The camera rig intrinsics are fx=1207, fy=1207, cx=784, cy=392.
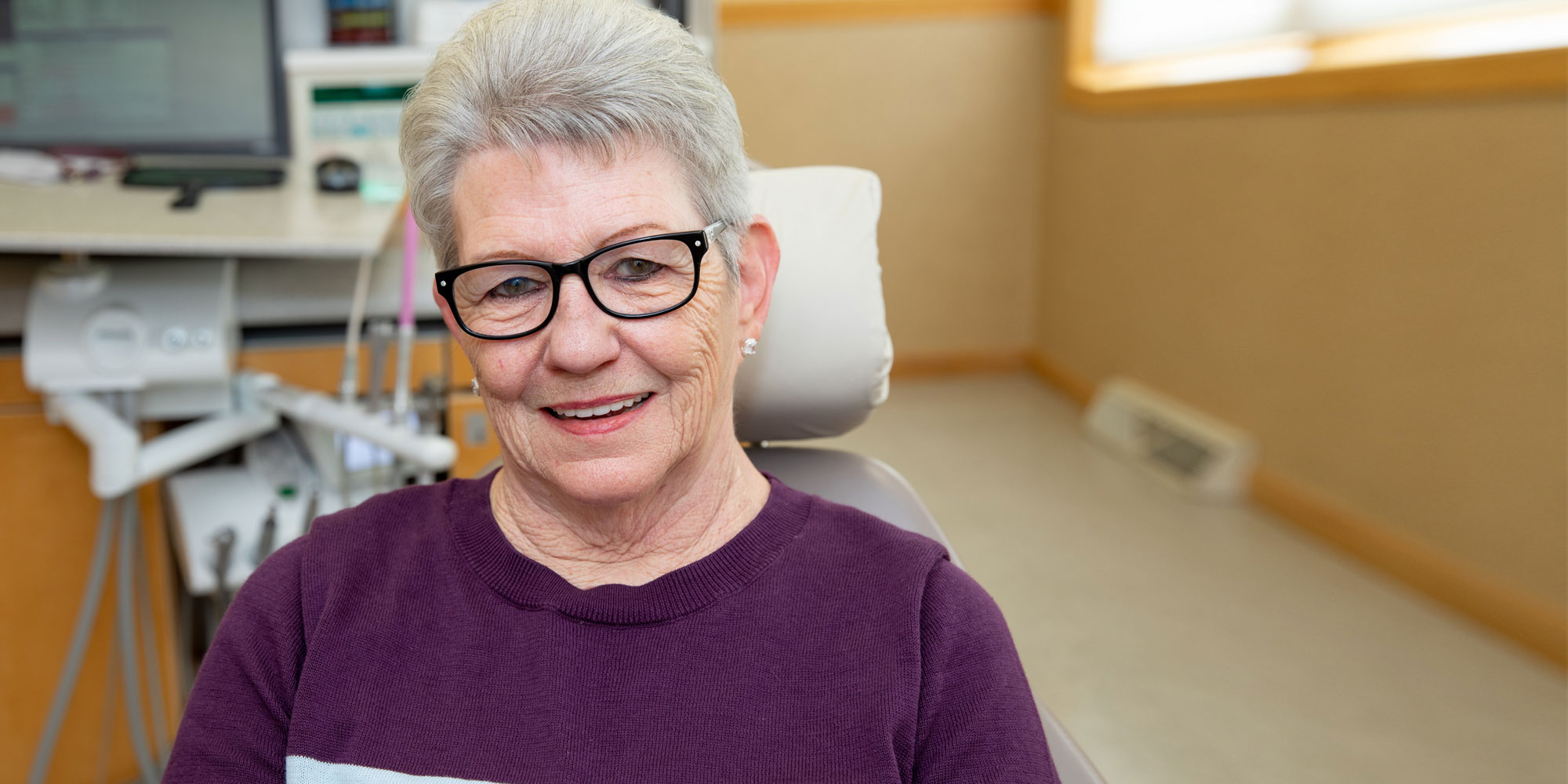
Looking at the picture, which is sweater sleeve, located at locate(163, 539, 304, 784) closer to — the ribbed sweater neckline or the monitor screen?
the ribbed sweater neckline

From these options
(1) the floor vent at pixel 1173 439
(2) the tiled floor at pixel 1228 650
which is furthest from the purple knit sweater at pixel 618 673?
(1) the floor vent at pixel 1173 439

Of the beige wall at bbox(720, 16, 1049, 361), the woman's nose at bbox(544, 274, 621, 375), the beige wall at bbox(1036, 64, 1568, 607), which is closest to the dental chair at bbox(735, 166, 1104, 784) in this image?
the woman's nose at bbox(544, 274, 621, 375)

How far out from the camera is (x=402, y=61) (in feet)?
6.37

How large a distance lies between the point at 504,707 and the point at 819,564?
0.24m

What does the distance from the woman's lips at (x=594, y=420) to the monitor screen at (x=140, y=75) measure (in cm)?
148

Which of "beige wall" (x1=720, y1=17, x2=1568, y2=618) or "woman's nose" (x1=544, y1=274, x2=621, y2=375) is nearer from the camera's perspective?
"woman's nose" (x1=544, y1=274, x2=621, y2=375)

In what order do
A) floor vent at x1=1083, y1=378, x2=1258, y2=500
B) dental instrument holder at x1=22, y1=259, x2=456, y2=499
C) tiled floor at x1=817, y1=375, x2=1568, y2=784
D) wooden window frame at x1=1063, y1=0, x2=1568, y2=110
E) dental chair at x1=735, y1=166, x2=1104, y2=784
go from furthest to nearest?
floor vent at x1=1083, y1=378, x2=1258, y2=500
wooden window frame at x1=1063, y1=0, x2=1568, y2=110
tiled floor at x1=817, y1=375, x2=1568, y2=784
dental instrument holder at x1=22, y1=259, x2=456, y2=499
dental chair at x1=735, y1=166, x2=1104, y2=784

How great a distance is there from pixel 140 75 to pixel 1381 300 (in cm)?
243

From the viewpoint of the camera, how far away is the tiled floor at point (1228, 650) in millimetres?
1906

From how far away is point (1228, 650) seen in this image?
227 cm

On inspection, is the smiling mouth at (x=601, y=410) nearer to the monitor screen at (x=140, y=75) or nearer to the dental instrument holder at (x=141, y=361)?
the dental instrument holder at (x=141, y=361)

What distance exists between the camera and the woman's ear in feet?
3.04

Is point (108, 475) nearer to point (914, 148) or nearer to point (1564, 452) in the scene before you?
point (1564, 452)

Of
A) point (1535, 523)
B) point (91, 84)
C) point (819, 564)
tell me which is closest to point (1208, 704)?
point (1535, 523)
